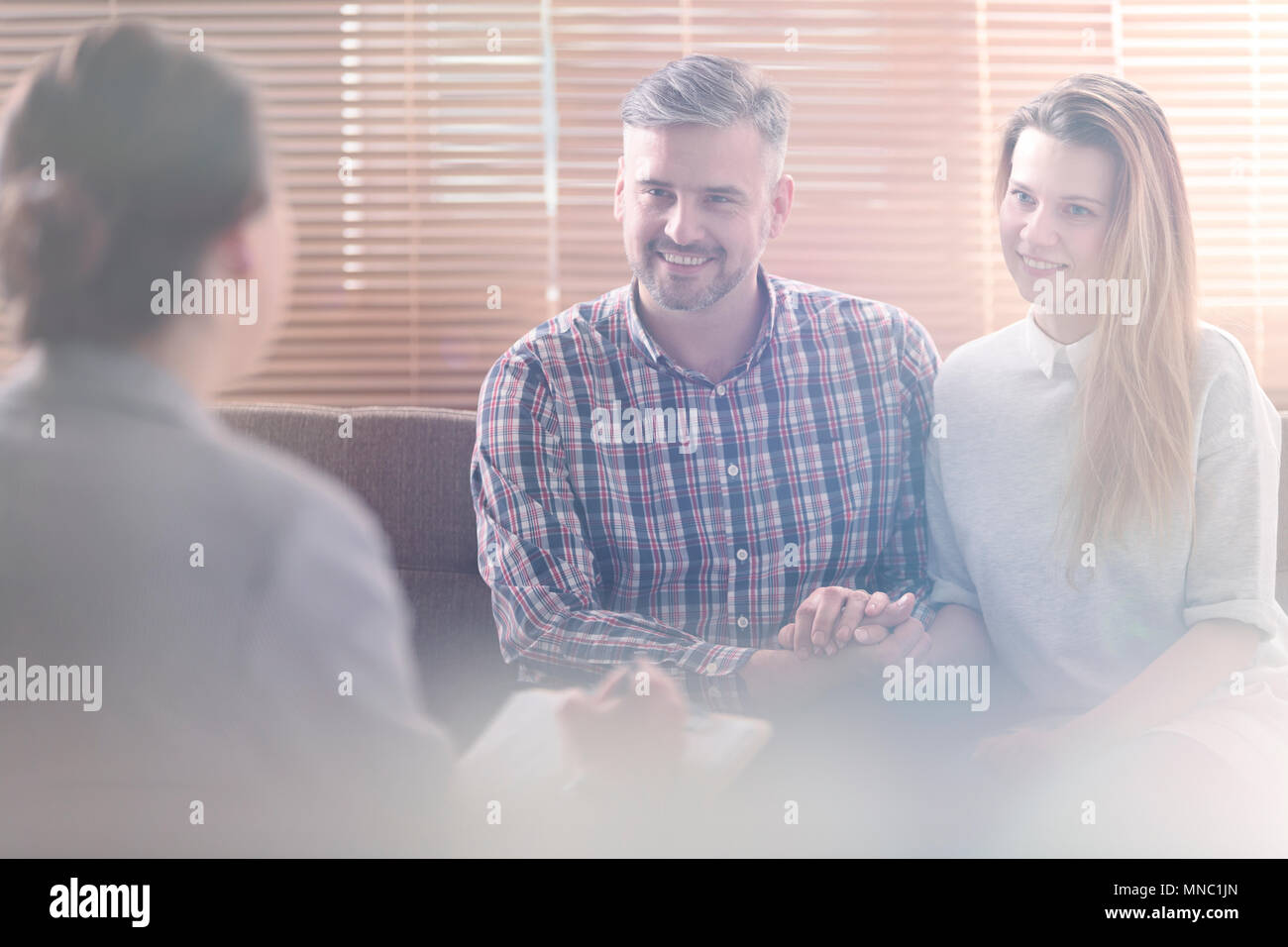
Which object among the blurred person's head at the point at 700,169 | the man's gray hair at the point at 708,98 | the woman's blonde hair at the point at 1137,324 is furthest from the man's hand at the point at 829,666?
the man's gray hair at the point at 708,98

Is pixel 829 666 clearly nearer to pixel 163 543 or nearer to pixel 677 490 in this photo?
pixel 677 490

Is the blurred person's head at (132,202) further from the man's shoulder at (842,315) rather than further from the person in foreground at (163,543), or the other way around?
the man's shoulder at (842,315)

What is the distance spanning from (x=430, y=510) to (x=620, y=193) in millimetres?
512

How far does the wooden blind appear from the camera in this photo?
1.00 m

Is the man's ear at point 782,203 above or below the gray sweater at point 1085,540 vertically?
above

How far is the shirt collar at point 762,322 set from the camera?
1.17 m

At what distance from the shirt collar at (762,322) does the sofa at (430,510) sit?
0.31 metres

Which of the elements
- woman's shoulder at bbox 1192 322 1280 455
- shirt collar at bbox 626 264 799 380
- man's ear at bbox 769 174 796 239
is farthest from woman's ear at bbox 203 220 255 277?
woman's shoulder at bbox 1192 322 1280 455

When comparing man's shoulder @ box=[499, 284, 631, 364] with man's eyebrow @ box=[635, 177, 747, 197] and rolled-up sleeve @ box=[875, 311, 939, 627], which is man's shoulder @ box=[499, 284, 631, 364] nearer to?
man's eyebrow @ box=[635, 177, 747, 197]

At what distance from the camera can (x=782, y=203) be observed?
1131mm

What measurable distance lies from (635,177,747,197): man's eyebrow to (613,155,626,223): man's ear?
0.02m

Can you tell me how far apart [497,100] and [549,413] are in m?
0.35
